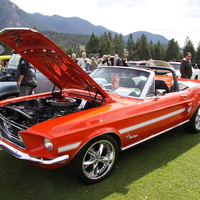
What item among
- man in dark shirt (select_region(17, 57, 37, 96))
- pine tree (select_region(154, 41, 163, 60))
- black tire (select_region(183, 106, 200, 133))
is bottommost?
black tire (select_region(183, 106, 200, 133))

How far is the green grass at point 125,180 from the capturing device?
242 cm

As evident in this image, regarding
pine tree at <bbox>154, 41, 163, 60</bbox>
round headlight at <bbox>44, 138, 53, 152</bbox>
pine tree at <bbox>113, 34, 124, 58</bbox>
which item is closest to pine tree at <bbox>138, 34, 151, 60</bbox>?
pine tree at <bbox>154, 41, 163, 60</bbox>

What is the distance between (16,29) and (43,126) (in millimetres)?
1129

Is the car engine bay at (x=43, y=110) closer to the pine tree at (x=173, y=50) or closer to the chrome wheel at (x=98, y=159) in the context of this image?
the chrome wheel at (x=98, y=159)

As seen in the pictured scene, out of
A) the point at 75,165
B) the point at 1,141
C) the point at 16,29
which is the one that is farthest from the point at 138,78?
the point at 1,141

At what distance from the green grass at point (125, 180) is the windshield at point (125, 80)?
3.63ft

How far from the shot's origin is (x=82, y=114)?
103 inches

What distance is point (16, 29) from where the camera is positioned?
221 centimetres

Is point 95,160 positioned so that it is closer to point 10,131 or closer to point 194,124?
point 10,131

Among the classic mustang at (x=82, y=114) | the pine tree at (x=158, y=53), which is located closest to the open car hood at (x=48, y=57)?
the classic mustang at (x=82, y=114)

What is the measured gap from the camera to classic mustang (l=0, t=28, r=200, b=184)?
2.27m

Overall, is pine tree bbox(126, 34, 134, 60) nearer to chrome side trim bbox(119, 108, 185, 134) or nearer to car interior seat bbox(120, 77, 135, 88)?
chrome side trim bbox(119, 108, 185, 134)

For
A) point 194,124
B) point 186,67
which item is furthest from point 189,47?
point 194,124

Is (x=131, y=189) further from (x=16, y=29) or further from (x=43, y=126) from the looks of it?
(x=16, y=29)
